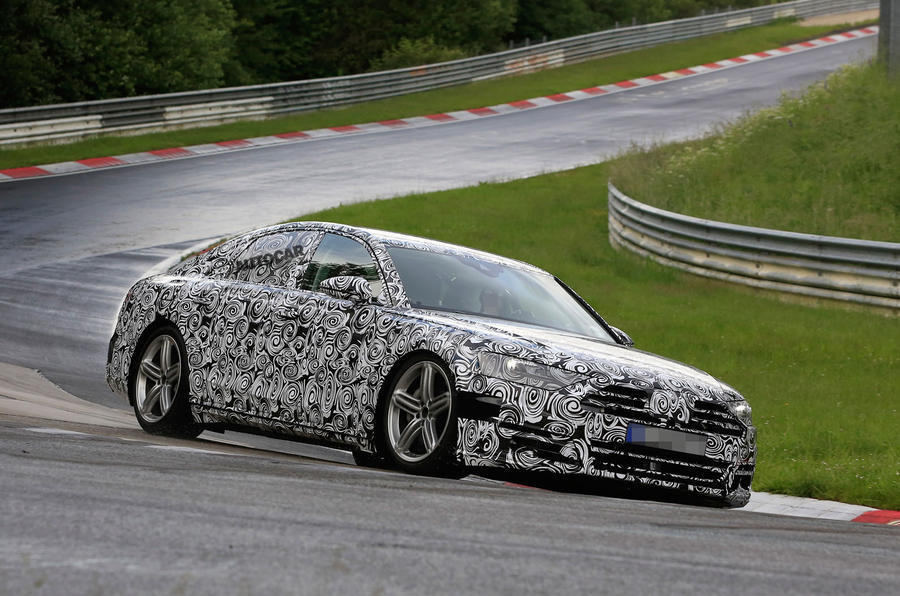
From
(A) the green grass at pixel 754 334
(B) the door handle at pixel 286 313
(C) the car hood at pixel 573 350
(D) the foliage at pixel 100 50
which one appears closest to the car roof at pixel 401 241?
(B) the door handle at pixel 286 313

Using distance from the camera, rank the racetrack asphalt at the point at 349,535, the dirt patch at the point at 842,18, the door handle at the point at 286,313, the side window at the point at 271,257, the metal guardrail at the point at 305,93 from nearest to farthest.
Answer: the racetrack asphalt at the point at 349,535
the door handle at the point at 286,313
the side window at the point at 271,257
the metal guardrail at the point at 305,93
the dirt patch at the point at 842,18

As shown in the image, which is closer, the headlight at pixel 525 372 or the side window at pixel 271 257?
the headlight at pixel 525 372

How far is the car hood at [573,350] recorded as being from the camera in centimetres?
727

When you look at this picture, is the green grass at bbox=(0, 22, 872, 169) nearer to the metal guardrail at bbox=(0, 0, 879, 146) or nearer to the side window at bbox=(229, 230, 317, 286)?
the metal guardrail at bbox=(0, 0, 879, 146)

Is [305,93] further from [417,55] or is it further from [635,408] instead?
[635,408]

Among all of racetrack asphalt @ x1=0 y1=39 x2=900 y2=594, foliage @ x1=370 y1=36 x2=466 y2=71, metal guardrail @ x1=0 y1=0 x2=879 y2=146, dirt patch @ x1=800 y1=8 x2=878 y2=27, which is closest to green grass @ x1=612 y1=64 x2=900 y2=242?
metal guardrail @ x1=0 y1=0 x2=879 y2=146

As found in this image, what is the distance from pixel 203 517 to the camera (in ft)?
16.4

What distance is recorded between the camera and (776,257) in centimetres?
1820

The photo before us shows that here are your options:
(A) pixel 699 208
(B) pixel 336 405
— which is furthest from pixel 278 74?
(B) pixel 336 405

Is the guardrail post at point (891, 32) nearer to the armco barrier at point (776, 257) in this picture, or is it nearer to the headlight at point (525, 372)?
the armco barrier at point (776, 257)

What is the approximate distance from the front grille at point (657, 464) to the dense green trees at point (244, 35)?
114 feet

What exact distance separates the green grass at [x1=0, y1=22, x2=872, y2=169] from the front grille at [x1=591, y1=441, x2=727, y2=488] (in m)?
25.4

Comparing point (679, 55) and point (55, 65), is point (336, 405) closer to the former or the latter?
point (55, 65)

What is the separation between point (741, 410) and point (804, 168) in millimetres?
16593
